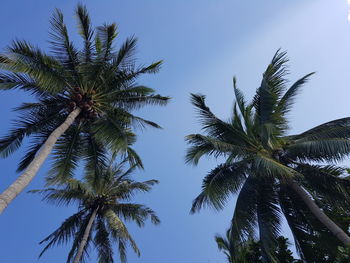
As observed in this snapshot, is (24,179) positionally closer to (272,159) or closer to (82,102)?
(82,102)

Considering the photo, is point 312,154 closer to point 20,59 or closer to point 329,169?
point 329,169

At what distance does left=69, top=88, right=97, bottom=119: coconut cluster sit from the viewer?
35.1ft

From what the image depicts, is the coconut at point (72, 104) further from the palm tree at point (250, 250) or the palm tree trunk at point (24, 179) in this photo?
the palm tree at point (250, 250)

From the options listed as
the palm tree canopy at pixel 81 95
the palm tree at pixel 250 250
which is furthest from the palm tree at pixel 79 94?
the palm tree at pixel 250 250

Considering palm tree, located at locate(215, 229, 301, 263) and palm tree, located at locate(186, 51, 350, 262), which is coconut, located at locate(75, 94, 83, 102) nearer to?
palm tree, located at locate(186, 51, 350, 262)

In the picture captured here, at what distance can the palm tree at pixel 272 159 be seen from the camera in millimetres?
10023

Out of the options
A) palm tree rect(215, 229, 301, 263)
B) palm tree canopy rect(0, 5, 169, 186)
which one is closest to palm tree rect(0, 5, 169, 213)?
palm tree canopy rect(0, 5, 169, 186)

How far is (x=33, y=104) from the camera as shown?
1148 cm

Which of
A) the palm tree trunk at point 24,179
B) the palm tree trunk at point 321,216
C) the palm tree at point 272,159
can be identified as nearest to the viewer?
the palm tree trunk at point 24,179

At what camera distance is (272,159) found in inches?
388

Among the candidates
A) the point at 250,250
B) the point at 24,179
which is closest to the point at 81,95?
the point at 24,179

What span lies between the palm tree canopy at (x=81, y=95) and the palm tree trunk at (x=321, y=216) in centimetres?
668

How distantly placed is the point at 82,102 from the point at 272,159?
7.48 metres

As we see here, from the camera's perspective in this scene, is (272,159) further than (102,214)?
No
